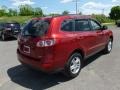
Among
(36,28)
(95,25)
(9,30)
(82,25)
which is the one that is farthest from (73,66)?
(9,30)

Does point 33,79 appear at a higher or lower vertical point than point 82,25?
lower

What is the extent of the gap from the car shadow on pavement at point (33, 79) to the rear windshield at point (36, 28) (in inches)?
50.9

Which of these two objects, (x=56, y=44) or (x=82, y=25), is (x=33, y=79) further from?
(x=82, y=25)

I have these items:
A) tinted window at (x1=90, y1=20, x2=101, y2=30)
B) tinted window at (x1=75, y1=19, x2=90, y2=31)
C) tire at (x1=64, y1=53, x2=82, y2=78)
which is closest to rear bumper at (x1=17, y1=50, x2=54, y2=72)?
tire at (x1=64, y1=53, x2=82, y2=78)

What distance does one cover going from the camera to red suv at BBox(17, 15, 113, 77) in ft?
17.9

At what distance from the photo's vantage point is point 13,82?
6035 millimetres

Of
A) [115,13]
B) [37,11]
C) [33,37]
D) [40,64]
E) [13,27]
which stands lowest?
[40,64]

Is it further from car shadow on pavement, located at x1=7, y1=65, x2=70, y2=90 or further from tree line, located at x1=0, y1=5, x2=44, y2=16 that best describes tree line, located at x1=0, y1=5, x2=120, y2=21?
car shadow on pavement, located at x1=7, y1=65, x2=70, y2=90

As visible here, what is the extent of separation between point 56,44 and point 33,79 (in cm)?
145

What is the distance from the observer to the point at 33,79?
627 cm

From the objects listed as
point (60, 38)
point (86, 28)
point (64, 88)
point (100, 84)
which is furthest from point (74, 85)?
point (86, 28)

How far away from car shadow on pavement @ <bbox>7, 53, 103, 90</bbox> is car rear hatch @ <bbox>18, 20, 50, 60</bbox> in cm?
75

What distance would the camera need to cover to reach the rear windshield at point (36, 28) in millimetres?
5645

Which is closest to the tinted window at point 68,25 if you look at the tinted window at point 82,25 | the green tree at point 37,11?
the tinted window at point 82,25
